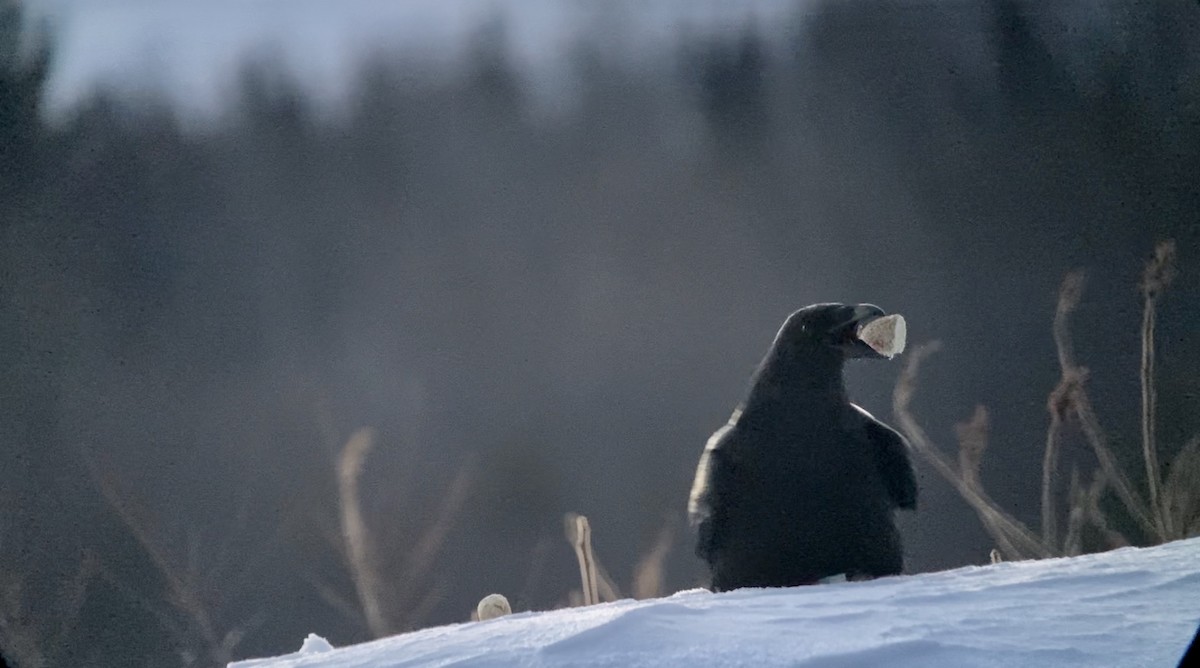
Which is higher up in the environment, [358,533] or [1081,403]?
[1081,403]

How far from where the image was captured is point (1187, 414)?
2.28 metres

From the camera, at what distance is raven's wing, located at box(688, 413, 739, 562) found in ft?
3.81

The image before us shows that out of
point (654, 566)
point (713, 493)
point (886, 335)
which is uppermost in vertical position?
point (886, 335)

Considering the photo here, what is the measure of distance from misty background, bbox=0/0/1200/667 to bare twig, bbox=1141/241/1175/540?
42 millimetres

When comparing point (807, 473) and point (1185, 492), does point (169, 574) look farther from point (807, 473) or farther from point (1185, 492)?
point (1185, 492)

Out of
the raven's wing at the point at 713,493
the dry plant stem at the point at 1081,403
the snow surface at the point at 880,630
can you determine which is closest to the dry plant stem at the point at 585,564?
the raven's wing at the point at 713,493

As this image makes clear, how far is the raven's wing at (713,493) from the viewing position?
1.16 metres

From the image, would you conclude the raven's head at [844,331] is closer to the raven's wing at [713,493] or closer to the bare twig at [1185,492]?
the raven's wing at [713,493]

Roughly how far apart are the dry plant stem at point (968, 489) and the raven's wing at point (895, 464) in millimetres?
718

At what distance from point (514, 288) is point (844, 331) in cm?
143

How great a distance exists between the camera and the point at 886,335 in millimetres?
1111

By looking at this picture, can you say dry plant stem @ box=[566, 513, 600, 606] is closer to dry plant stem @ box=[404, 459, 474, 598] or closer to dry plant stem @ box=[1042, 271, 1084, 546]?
dry plant stem @ box=[404, 459, 474, 598]

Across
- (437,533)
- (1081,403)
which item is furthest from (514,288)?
(1081,403)

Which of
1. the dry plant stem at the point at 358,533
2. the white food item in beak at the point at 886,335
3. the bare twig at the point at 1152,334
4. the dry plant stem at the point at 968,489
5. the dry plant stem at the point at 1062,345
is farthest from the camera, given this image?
the dry plant stem at the point at 358,533
